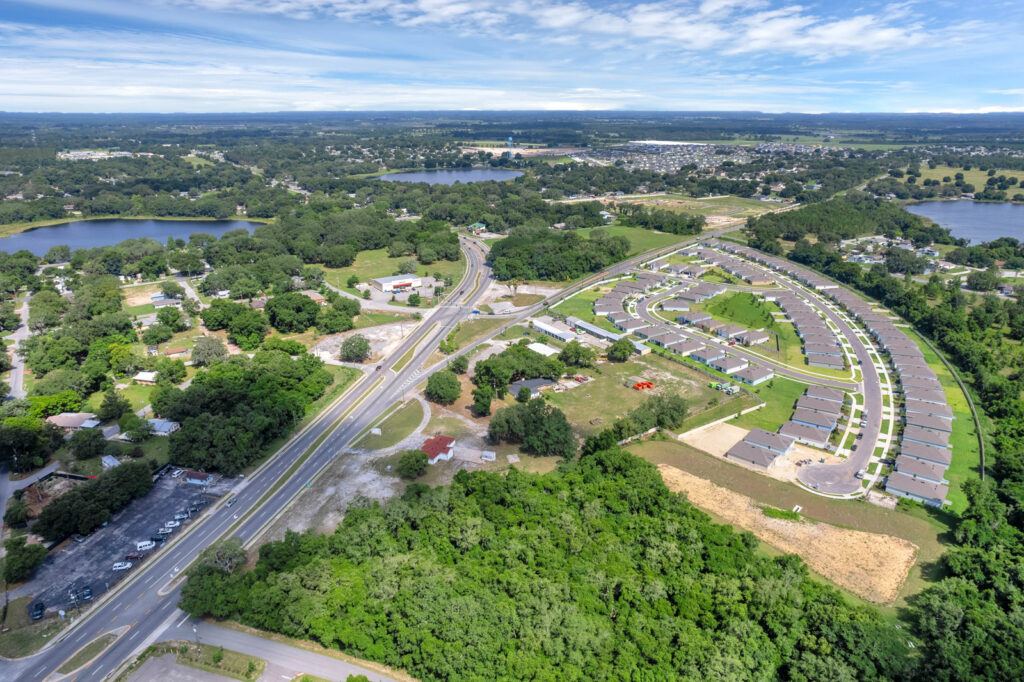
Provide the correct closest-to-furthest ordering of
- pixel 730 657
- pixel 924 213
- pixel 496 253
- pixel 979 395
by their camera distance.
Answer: pixel 730 657 → pixel 979 395 → pixel 496 253 → pixel 924 213

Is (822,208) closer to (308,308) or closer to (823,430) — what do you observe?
(823,430)

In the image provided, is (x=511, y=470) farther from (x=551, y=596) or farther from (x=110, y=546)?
(x=110, y=546)

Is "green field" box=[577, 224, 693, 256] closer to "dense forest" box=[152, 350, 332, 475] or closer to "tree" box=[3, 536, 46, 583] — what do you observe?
"dense forest" box=[152, 350, 332, 475]

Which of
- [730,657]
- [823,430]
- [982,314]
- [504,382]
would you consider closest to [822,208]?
[982,314]

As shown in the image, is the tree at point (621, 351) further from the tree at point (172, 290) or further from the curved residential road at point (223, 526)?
the tree at point (172, 290)

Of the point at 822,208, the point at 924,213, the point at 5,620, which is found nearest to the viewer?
the point at 5,620

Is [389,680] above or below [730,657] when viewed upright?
below

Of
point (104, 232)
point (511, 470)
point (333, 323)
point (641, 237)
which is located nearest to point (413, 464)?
point (511, 470)
